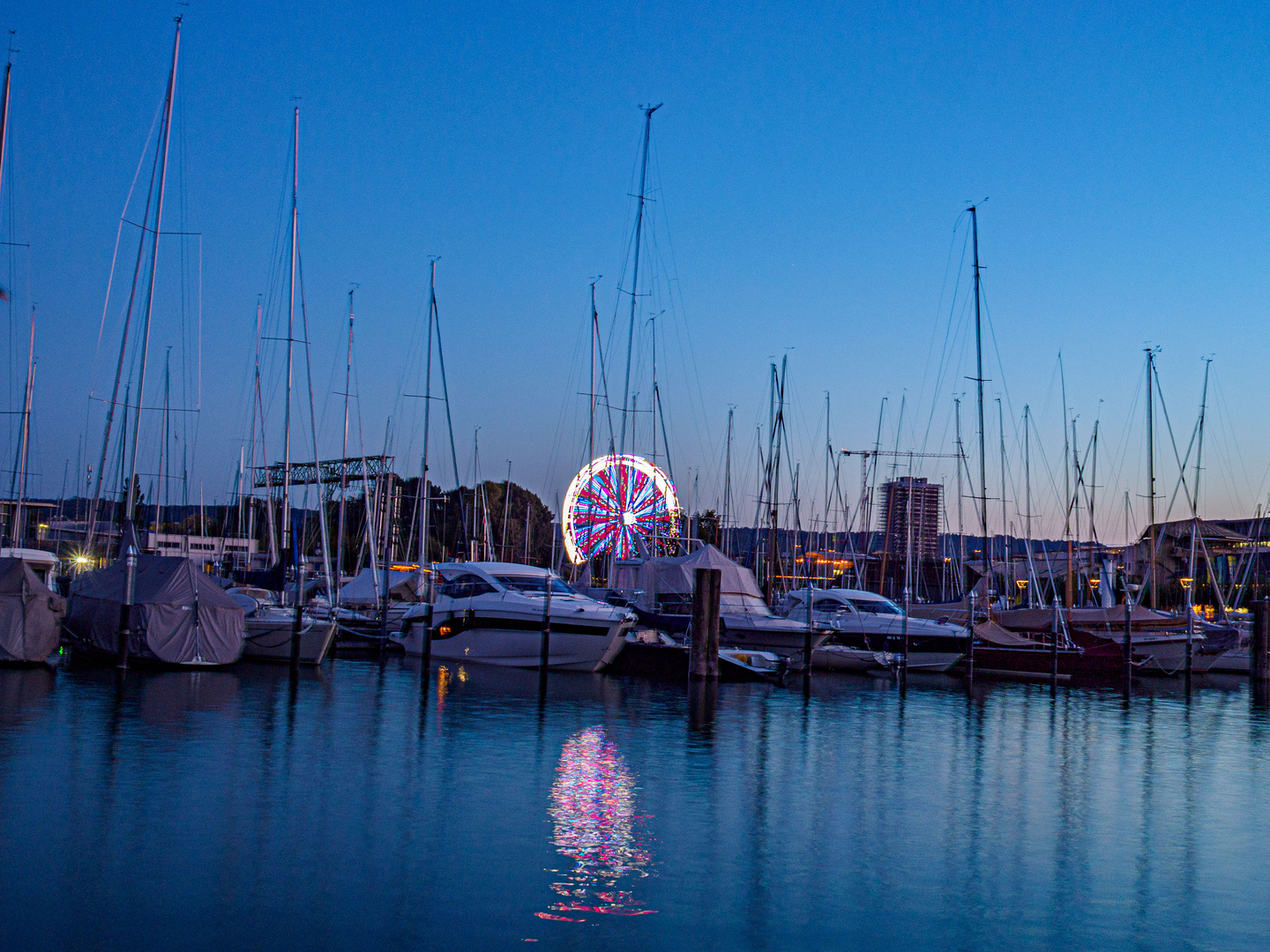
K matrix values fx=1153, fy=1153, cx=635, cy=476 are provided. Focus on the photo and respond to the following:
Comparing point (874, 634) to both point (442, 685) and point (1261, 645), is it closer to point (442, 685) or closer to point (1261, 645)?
point (1261, 645)

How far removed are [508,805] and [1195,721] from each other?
21.8m

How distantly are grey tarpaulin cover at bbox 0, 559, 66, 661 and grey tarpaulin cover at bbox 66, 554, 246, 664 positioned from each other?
72.8 inches

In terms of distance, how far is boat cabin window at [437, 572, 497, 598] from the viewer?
126ft

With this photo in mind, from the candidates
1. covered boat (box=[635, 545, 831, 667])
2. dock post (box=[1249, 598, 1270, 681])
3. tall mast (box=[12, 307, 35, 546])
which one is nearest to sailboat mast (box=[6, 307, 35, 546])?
tall mast (box=[12, 307, 35, 546])

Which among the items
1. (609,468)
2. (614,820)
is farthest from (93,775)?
(609,468)

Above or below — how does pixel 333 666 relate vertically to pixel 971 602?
below

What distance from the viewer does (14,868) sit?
11445mm

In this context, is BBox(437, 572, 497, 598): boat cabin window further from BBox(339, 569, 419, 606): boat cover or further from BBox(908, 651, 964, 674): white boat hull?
BBox(908, 651, 964, 674): white boat hull

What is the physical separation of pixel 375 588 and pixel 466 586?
39.1ft

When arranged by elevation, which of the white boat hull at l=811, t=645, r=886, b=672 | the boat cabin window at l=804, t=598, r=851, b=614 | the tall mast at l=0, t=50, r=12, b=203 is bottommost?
the white boat hull at l=811, t=645, r=886, b=672

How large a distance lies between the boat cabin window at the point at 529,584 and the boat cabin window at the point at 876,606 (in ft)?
37.5

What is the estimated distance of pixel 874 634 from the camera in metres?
41.5

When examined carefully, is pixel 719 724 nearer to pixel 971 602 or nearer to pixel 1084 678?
pixel 971 602

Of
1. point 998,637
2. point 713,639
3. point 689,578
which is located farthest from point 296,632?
point 998,637
